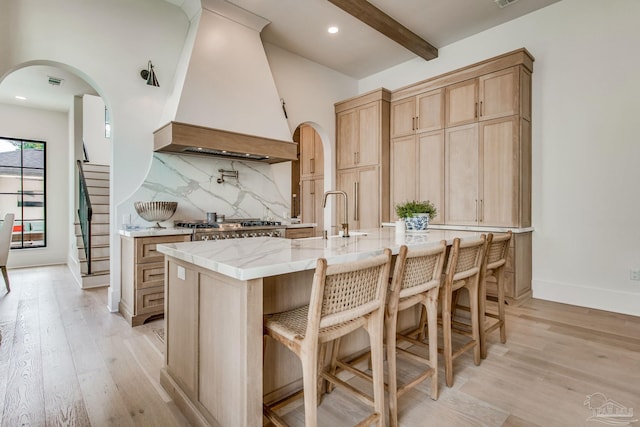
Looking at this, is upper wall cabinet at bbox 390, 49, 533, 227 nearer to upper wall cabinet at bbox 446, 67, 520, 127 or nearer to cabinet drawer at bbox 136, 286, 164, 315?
upper wall cabinet at bbox 446, 67, 520, 127

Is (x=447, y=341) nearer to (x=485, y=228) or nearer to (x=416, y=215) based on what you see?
(x=416, y=215)

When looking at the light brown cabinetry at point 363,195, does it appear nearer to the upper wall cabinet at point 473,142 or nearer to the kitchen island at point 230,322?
the upper wall cabinet at point 473,142

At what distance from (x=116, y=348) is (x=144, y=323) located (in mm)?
587

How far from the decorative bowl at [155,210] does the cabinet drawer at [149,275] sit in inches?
20.4

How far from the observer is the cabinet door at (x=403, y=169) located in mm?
4629

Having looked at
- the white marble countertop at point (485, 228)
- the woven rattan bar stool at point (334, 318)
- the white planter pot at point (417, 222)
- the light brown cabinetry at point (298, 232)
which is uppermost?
the white planter pot at point (417, 222)

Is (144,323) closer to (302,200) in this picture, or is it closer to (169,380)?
(169,380)

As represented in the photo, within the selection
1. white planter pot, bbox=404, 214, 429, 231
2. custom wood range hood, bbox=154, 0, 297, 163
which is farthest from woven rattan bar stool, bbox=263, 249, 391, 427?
custom wood range hood, bbox=154, 0, 297, 163

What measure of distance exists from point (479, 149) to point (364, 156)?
5.53ft

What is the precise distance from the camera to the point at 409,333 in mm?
2535

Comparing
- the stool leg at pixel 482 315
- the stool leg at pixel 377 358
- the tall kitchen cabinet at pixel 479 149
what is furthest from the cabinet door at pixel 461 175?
the stool leg at pixel 377 358

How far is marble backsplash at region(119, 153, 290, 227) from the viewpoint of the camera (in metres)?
3.69

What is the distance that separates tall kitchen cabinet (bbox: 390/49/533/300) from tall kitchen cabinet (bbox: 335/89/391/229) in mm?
350

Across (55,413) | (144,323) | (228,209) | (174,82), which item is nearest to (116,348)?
(144,323)
